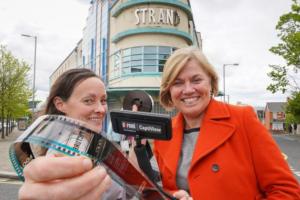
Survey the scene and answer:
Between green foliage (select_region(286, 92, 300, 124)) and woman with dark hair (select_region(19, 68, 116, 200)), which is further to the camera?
green foliage (select_region(286, 92, 300, 124))

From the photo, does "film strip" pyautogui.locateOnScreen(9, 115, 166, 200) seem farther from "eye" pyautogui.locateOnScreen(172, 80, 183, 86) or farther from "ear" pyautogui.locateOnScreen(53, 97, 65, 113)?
"eye" pyautogui.locateOnScreen(172, 80, 183, 86)

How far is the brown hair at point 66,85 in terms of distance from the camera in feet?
4.79

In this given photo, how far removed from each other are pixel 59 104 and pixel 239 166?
1057 mm

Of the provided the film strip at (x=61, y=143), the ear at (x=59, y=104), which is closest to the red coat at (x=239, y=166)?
the ear at (x=59, y=104)

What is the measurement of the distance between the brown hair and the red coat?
0.82 metres

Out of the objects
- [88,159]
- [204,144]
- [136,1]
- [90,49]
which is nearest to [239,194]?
[204,144]

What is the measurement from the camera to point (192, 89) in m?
1.98

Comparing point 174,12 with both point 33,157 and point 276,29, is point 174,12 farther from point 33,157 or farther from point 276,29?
point 33,157

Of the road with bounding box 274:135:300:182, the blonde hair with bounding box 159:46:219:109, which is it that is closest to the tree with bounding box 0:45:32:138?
the road with bounding box 274:135:300:182

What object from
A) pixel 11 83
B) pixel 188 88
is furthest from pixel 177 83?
pixel 11 83

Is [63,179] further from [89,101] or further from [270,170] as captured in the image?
[270,170]

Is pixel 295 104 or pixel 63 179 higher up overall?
pixel 295 104

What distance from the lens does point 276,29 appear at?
25.9 m

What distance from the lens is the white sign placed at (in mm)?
22750
